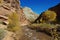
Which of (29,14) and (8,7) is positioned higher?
(29,14)

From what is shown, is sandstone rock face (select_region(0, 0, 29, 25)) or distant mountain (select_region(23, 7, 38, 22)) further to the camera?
distant mountain (select_region(23, 7, 38, 22))

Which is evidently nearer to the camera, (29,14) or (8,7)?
(8,7)

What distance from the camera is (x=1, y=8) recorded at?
40.1m

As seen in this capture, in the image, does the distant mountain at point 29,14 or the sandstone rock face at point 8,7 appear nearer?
the sandstone rock face at point 8,7

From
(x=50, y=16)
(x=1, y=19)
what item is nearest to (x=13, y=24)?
(x=1, y=19)

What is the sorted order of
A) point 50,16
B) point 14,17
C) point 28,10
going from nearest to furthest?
point 14,17
point 50,16
point 28,10

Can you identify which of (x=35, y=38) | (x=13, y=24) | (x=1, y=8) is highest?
(x=1, y=8)

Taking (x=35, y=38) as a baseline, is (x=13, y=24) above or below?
above

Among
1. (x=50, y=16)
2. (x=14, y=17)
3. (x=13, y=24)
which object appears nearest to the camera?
(x=13, y=24)

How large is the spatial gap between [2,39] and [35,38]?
27.1 ft

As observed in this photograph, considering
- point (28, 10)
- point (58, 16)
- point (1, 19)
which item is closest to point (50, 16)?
point (58, 16)

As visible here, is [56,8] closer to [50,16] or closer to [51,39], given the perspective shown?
[50,16]

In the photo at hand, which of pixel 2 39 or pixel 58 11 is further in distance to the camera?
pixel 58 11

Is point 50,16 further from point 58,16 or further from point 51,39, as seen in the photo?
point 51,39
